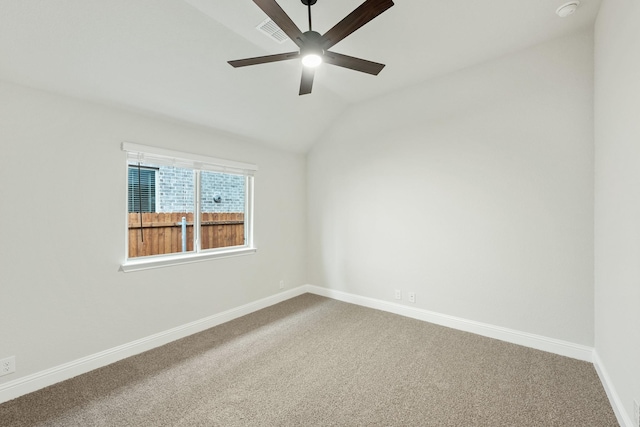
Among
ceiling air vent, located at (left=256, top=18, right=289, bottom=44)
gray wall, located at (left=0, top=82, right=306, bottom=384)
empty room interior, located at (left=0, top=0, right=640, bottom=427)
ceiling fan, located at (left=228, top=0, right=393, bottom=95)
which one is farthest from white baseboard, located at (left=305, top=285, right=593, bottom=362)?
ceiling air vent, located at (left=256, top=18, right=289, bottom=44)

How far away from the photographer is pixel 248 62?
183cm

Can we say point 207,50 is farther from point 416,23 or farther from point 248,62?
point 416,23

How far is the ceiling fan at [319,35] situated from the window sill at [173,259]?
6.69ft

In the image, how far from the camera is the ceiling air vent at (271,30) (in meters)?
2.14

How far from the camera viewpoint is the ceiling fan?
144 centimetres

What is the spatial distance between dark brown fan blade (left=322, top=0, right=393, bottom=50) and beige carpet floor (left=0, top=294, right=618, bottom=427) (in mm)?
2426

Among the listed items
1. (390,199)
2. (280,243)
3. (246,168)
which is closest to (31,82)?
(246,168)

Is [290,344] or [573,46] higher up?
[573,46]

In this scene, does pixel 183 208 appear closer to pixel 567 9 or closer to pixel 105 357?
pixel 105 357

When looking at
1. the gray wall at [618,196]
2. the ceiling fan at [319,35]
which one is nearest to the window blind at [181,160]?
the ceiling fan at [319,35]

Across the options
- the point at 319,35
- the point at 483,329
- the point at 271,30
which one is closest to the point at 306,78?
the point at 319,35

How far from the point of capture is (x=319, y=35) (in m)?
1.68

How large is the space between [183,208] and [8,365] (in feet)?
5.94

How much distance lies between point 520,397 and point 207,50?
364 cm
